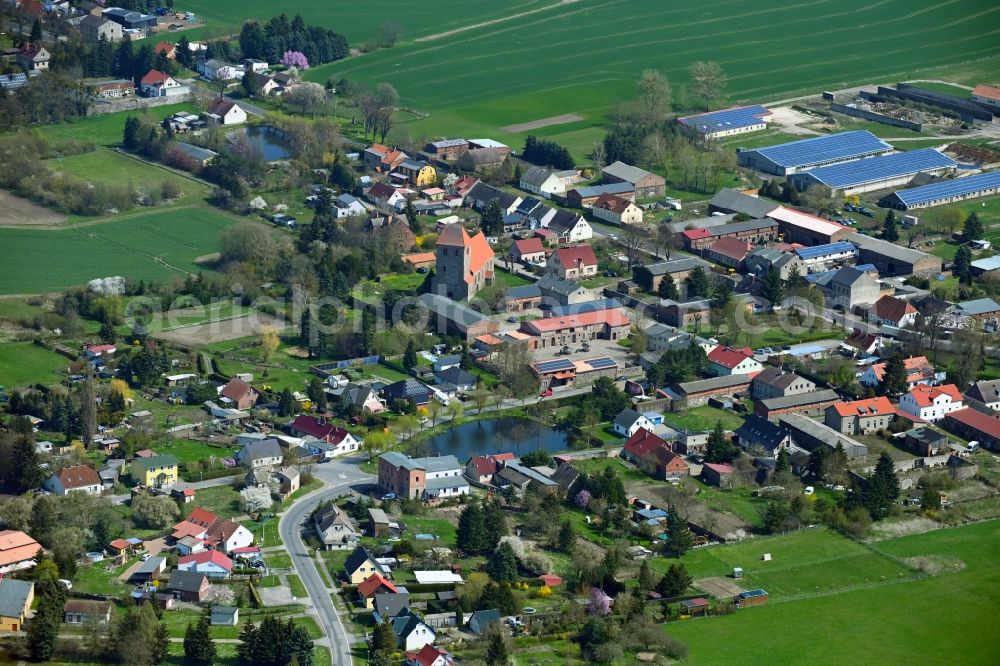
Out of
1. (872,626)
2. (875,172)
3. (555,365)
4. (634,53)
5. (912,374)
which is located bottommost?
(872,626)

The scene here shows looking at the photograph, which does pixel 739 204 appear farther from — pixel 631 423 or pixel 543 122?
pixel 631 423

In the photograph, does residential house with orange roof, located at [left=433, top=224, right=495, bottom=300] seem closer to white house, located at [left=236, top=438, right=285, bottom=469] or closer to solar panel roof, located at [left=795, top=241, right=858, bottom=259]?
solar panel roof, located at [left=795, top=241, right=858, bottom=259]

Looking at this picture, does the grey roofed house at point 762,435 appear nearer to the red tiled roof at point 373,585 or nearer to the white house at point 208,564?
the red tiled roof at point 373,585

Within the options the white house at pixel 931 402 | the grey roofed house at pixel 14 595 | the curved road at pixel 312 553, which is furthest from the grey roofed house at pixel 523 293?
the grey roofed house at pixel 14 595

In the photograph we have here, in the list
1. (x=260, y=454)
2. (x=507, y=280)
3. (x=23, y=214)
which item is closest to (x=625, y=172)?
(x=507, y=280)

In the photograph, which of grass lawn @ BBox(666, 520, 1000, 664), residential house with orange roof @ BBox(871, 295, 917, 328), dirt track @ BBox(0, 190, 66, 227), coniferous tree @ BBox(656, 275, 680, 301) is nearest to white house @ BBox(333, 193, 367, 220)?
dirt track @ BBox(0, 190, 66, 227)

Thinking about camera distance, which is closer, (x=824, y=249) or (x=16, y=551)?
(x=16, y=551)

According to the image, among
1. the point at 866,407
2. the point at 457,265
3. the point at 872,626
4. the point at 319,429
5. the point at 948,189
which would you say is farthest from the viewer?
the point at 948,189
